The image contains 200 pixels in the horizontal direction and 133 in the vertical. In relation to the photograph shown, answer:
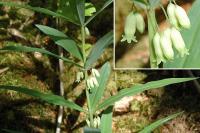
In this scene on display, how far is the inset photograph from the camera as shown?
1433 mm

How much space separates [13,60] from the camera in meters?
2.62

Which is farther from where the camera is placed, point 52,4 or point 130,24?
point 52,4

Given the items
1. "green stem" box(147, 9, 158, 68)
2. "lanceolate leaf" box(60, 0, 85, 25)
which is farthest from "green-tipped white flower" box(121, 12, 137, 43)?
"lanceolate leaf" box(60, 0, 85, 25)

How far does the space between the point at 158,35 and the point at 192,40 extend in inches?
21.3

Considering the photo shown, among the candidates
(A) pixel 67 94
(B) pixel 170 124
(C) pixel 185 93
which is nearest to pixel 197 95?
(C) pixel 185 93

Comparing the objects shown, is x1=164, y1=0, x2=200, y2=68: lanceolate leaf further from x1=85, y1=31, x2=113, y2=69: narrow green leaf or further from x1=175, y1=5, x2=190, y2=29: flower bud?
x1=85, y1=31, x2=113, y2=69: narrow green leaf

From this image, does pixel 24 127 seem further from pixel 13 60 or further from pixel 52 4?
pixel 52 4

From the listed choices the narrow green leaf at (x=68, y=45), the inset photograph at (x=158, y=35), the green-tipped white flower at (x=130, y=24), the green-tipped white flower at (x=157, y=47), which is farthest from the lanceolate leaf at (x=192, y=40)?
the narrow green leaf at (x=68, y=45)

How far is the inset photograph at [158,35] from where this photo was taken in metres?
1.43

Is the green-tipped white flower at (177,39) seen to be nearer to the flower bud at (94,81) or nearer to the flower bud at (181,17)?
the flower bud at (181,17)

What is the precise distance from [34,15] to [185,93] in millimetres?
1072

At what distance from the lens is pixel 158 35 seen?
143 cm

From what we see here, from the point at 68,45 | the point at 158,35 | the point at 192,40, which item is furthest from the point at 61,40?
the point at 192,40

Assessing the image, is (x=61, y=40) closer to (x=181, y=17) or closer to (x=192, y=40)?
(x=181, y=17)
